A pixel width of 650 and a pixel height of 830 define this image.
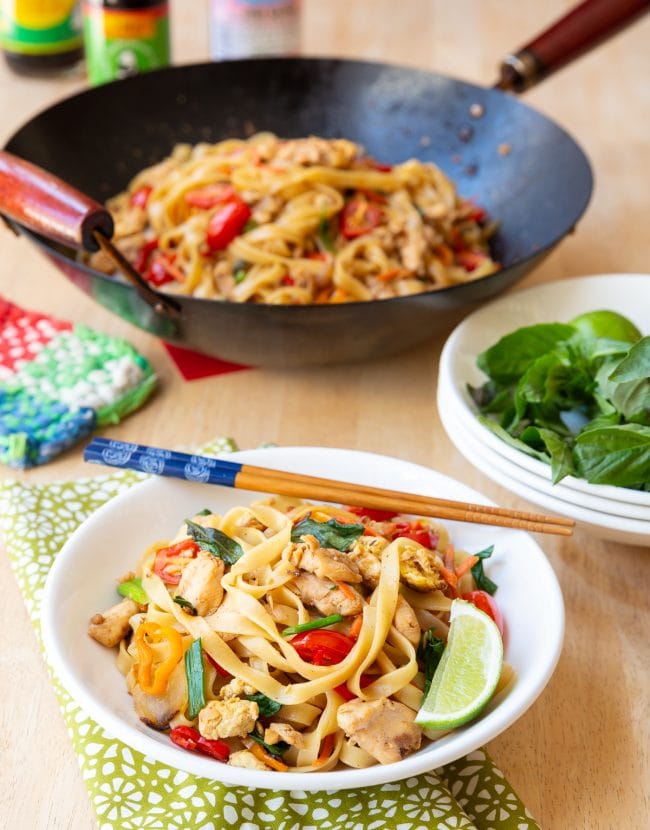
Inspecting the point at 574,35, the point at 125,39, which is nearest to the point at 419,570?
the point at 574,35

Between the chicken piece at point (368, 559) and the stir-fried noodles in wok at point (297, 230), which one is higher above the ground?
the chicken piece at point (368, 559)

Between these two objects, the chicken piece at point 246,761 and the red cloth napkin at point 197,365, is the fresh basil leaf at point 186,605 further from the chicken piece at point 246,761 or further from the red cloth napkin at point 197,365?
the red cloth napkin at point 197,365

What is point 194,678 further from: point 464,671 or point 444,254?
point 444,254

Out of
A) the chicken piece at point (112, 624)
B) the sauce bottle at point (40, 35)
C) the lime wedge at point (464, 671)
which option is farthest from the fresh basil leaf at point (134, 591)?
the sauce bottle at point (40, 35)

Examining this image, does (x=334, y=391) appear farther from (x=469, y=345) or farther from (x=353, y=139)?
(x=353, y=139)

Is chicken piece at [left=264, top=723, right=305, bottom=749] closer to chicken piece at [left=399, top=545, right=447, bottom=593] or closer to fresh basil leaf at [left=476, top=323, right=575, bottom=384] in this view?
chicken piece at [left=399, top=545, right=447, bottom=593]

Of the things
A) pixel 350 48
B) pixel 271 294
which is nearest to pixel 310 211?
pixel 271 294
